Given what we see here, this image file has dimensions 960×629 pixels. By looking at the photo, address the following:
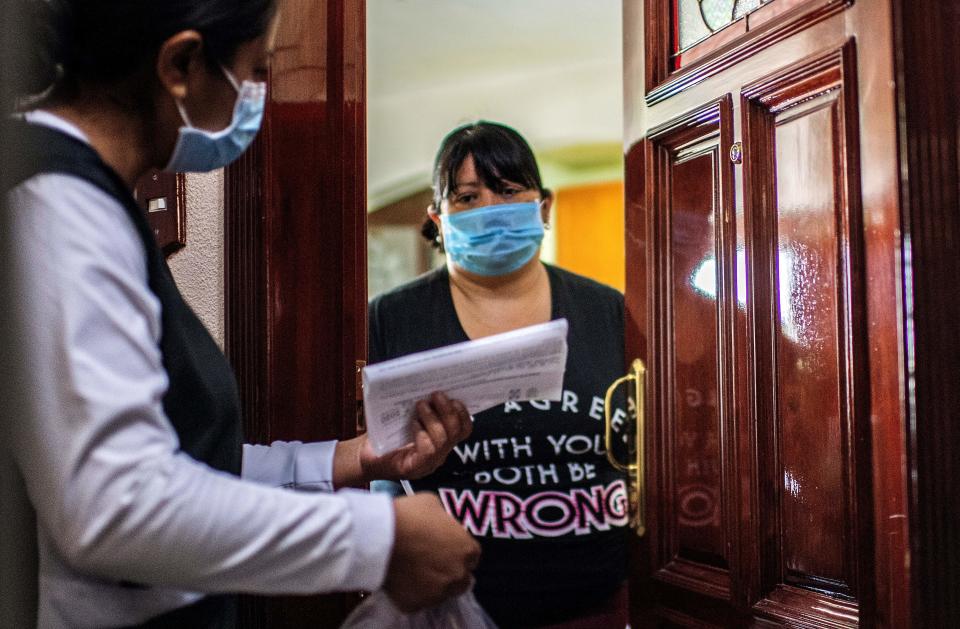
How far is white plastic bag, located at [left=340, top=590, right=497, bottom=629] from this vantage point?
102 cm

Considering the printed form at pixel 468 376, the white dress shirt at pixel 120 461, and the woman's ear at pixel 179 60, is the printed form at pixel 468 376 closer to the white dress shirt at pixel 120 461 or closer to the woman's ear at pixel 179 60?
the white dress shirt at pixel 120 461

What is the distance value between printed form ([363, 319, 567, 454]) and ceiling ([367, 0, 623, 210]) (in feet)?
9.59

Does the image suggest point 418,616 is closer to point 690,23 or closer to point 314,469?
point 314,469

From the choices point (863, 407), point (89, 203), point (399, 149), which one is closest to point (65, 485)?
point (89, 203)

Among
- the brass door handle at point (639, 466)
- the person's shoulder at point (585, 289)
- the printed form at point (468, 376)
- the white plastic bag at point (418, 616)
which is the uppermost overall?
the person's shoulder at point (585, 289)

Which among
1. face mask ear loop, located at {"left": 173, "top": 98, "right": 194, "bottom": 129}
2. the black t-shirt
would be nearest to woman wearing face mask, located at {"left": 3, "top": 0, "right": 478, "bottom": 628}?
face mask ear loop, located at {"left": 173, "top": 98, "right": 194, "bottom": 129}

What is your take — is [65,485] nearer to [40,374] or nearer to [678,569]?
[40,374]

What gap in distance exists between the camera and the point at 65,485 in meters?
0.63

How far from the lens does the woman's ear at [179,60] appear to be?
2.53ft

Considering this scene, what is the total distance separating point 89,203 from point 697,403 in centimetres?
92

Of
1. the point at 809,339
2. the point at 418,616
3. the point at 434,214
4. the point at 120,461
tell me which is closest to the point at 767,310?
the point at 809,339

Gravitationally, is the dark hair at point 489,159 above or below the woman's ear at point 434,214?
above

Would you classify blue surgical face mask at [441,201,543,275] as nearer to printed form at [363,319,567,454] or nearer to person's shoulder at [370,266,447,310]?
person's shoulder at [370,266,447,310]

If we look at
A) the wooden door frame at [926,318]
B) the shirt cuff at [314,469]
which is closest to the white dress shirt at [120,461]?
the shirt cuff at [314,469]
